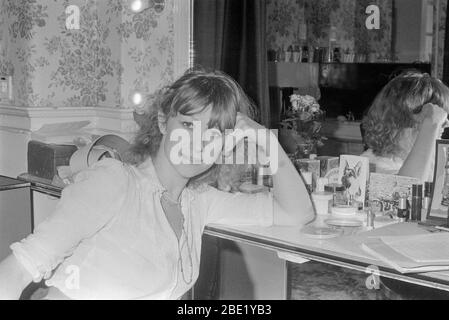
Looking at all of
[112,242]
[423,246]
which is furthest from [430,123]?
[112,242]

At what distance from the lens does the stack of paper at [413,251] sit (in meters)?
1.31

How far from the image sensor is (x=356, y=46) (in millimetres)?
1886

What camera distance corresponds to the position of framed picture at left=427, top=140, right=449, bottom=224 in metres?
1.75

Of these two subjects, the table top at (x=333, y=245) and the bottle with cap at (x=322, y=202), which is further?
the bottle with cap at (x=322, y=202)

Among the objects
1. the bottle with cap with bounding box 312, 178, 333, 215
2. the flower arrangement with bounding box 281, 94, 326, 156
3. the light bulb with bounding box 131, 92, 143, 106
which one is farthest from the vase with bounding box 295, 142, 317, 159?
the light bulb with bounding box 131, 92, 143, 106

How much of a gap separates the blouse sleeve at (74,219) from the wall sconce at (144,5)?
1313 millimetres

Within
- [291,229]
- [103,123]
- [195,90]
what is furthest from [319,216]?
[103,123]

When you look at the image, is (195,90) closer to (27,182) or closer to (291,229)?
(291,229)

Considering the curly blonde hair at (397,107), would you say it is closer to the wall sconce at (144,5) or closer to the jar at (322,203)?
the jar at (322,203)

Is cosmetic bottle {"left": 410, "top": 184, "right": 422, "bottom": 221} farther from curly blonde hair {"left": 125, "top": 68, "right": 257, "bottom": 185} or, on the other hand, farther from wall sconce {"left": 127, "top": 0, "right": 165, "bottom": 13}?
wall sconce {"left": 127, "top": 0, "right": 165, "bottom": 13}

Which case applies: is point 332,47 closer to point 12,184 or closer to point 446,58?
point 446,58

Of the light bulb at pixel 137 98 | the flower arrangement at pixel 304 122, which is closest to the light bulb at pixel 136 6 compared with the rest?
the light bulb at pixel 137 98

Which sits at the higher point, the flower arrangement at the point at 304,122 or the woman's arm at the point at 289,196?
the flower arrangement at the point at 304,122

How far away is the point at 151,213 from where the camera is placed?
4.38 feet
